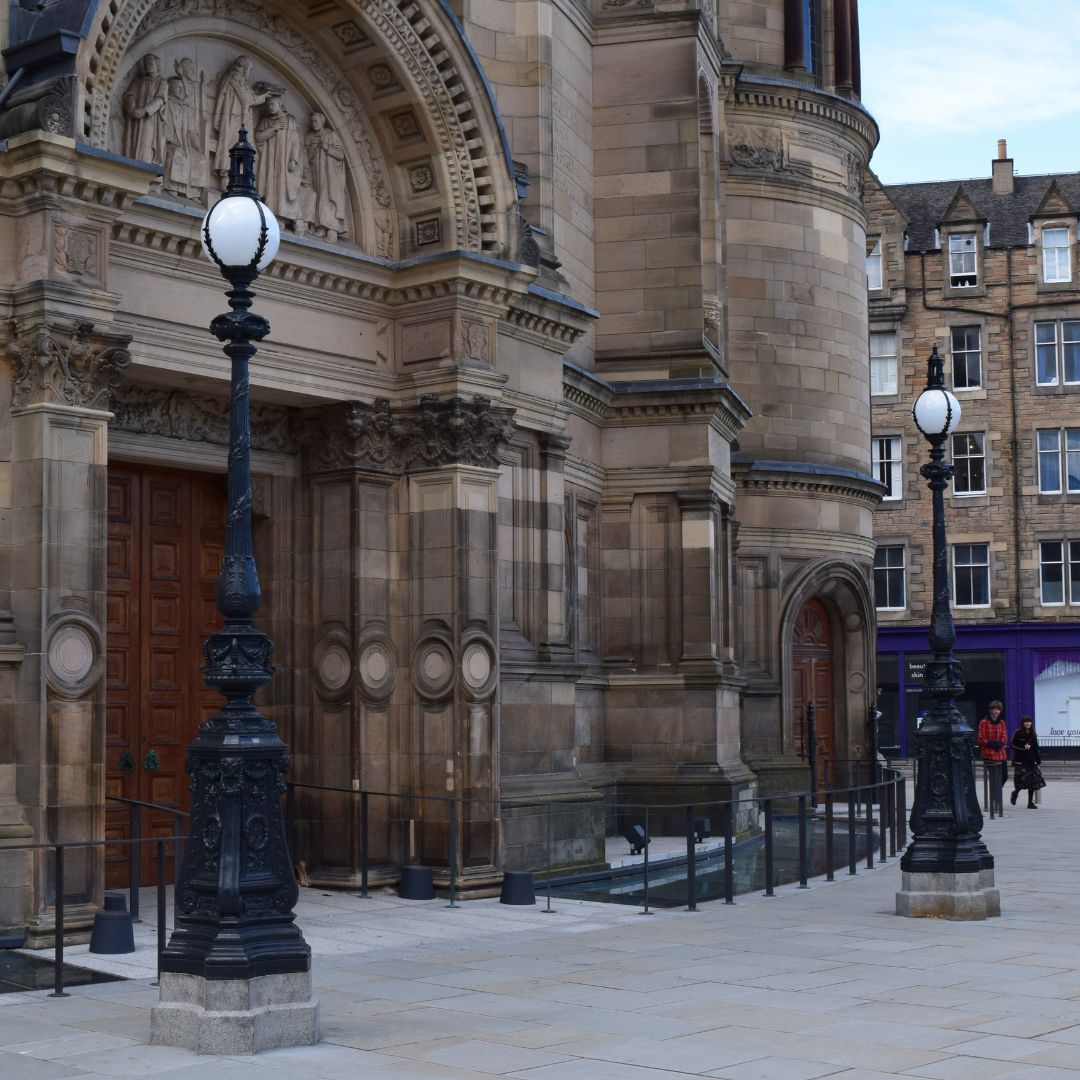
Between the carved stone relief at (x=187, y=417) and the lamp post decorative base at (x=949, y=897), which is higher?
the carved stone relief at (x=187, y=417)

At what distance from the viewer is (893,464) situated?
57.2 meters

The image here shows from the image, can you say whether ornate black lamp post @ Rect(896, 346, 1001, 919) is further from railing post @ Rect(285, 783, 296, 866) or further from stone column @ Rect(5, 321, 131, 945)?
stone column @ Rect(5, 321, 131, 945)

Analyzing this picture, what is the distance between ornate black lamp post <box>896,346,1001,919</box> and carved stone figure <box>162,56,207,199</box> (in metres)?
6.99

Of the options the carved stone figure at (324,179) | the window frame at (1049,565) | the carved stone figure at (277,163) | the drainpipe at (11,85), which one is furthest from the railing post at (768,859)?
the window frame at (1049,565)

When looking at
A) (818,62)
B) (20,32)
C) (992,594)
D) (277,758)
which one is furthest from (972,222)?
(277,758)

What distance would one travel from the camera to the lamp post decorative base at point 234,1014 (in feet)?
31.5

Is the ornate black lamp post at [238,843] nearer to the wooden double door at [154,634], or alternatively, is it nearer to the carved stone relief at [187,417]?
the carved stone relief at [187,417]

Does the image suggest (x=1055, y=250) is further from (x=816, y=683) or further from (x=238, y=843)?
(x=238, y=843)

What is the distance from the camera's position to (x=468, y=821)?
17.7m

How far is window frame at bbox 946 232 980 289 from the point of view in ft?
189

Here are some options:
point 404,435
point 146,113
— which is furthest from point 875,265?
point 146,113

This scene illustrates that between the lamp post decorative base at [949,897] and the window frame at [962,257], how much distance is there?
145 feet

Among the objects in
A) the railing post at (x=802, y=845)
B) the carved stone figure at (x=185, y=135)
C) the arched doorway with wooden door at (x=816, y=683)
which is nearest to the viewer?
the carved stone figure at (x=185, y=135)

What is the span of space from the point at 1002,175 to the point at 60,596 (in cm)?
5335
